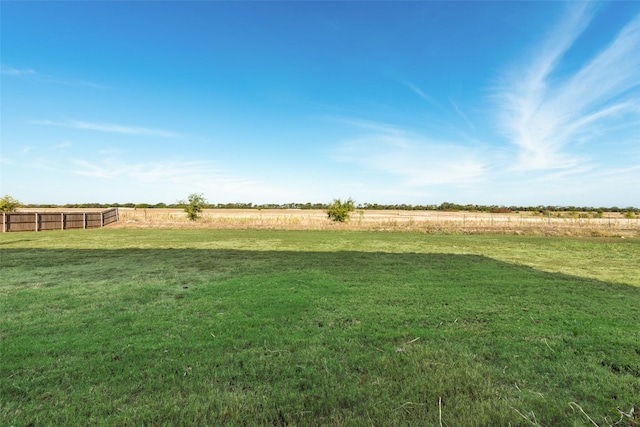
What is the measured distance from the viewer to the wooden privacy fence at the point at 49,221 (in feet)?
73.7

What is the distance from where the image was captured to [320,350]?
10.8 ft

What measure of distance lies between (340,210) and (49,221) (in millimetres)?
23460

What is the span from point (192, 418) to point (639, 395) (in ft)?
11.2

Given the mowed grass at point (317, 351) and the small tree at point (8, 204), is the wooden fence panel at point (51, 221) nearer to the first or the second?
the small tree at point (8, 204)

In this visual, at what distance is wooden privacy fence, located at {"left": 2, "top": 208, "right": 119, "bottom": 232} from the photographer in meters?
22.5

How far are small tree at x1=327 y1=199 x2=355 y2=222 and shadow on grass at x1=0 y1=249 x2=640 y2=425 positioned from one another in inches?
940

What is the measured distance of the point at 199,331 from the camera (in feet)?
12.5

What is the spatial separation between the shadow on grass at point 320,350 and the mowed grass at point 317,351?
17mm

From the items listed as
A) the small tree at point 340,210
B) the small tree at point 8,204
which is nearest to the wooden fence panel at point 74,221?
the small tree at point 8,204

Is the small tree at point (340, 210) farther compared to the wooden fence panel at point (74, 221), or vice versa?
the small tree at point (340, 210)

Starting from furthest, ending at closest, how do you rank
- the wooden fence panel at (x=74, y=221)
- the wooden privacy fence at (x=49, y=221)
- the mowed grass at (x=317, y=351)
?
the wooden fence panel at (x=74, y=221)
the wooden privacy fence at (x=49, y=221)
the mowed grass at (x=317, y=351)

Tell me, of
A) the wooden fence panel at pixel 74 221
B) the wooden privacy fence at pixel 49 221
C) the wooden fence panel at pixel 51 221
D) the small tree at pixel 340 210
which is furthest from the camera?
the small tree at pixel 340 210

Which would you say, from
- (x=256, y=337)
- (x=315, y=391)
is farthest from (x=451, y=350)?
(x=256, y=337)

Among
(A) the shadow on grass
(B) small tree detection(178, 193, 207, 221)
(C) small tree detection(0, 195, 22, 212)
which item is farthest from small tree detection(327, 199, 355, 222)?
(C) small tree detection(0, 195, 22, 212)
